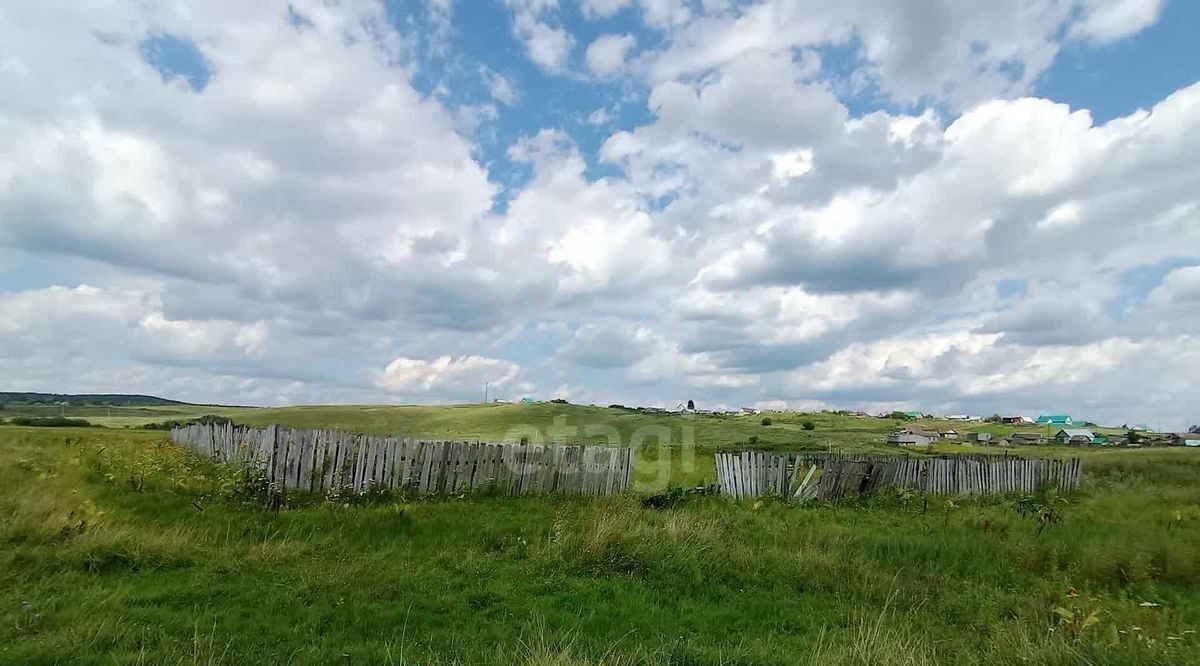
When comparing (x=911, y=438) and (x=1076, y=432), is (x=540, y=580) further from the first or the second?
(x=1076, y=432)

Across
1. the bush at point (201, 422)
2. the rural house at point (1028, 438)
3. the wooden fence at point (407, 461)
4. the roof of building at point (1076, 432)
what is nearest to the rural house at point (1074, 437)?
the roof of building at point (1076, 432)

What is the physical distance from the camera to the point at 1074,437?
49.0 m

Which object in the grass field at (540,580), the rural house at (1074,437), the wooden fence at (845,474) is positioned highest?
the rural house at (1074,437)

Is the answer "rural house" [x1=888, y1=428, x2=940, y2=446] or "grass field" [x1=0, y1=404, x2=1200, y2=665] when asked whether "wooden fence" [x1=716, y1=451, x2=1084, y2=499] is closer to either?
"grass field" [x1=0, y1=404, x2=1200, y2=665]

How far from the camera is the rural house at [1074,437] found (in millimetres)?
47541

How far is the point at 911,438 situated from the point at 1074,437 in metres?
16.6

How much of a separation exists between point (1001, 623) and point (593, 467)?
9.38 metres

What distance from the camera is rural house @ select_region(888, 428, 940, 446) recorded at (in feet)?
129

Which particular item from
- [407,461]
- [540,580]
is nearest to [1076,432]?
[407,461]

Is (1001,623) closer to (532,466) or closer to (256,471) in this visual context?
(532,466)

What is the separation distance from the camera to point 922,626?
286 inches

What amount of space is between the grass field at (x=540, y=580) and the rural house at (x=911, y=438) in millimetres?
25629

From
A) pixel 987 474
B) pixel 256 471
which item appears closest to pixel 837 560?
pixel 256 471

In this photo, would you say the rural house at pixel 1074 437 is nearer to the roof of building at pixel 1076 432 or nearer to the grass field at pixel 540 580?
the roof of building at pixel 1076 432
